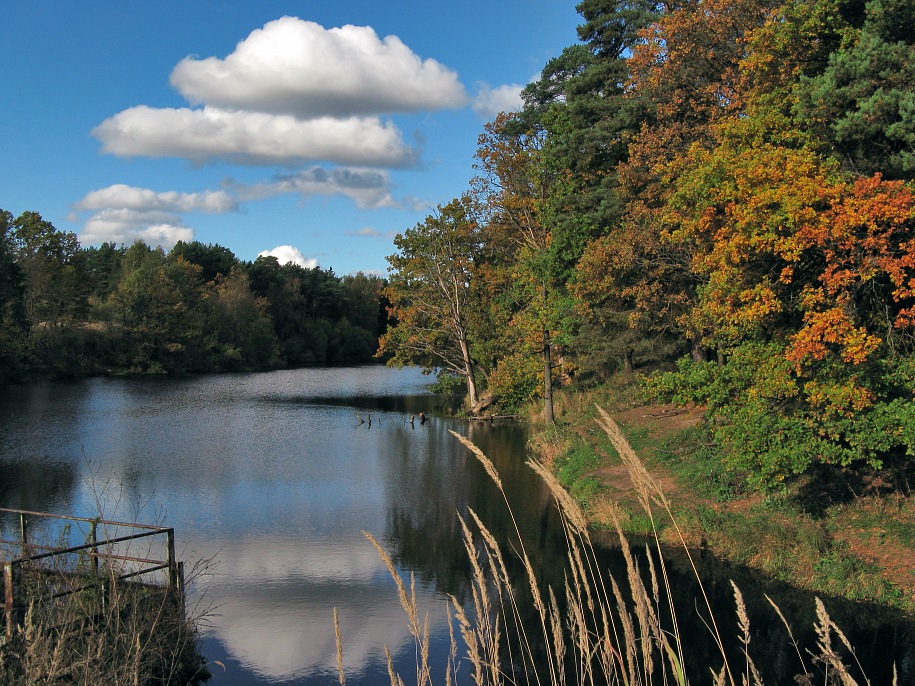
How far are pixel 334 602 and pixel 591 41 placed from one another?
1112 inches

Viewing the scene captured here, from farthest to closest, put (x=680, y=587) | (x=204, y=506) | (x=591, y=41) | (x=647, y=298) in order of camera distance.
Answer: (x=591, y=41)
(x=647, y=298)
(x=204, y=506)
(x=680, y=587)

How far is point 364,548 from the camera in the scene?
16484mm

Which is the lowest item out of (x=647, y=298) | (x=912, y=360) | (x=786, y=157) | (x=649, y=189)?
(x=912, y=360)

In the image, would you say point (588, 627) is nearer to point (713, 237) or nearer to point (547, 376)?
point (713, 237)

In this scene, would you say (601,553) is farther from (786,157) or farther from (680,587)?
(786,157)

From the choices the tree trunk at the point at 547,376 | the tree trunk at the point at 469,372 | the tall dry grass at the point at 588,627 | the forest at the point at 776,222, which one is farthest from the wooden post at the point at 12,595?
the tree trunk at the point at 469,372

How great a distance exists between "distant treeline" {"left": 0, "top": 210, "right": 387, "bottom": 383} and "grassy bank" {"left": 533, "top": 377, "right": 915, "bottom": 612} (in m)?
52.6

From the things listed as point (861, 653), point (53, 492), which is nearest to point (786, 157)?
point (861, 653)

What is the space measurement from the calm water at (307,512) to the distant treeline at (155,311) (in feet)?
73.4

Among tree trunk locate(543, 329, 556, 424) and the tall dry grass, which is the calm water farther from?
tree trunk locate(543, 329, 556, 424)

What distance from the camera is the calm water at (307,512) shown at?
37.5 feet

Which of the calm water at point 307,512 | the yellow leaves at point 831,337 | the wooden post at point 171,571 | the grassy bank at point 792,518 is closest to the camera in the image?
the wooden post at point 171,571

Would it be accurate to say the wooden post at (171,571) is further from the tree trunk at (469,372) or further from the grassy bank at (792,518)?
the tree trunk at (469,372)

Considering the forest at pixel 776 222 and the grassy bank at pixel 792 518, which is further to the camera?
the grassy bank at pixel 792 518
